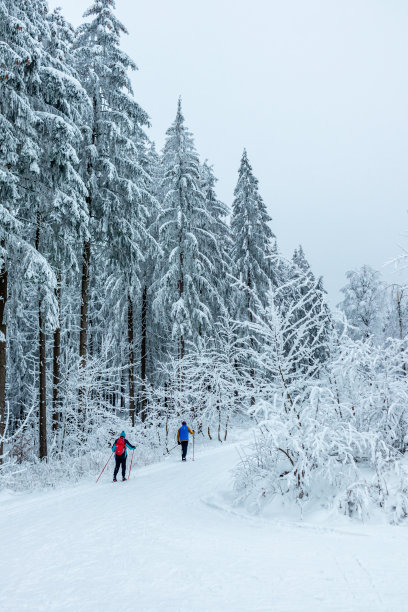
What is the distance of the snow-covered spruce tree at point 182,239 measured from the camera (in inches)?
853

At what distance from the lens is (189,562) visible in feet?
17.3

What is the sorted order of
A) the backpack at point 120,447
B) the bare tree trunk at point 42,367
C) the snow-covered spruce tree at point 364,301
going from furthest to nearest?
1. the snow-covered spruce tree at point 364,301
2. the bare tree trunk at point 42,367
3. the backpack at point 120,447

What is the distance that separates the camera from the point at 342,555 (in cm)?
522

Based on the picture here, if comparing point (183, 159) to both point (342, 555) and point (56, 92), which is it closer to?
point (56, 92)

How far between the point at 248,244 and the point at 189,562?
21.9 metres

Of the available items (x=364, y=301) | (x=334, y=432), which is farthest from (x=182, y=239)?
(x=334, y=432)

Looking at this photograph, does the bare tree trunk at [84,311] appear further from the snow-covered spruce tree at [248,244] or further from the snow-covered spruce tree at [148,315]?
the snow-covered spruce tree at [248,244]

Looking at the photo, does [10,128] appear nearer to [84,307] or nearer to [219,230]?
[84,307]

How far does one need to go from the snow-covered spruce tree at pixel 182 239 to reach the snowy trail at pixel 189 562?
13850 mm

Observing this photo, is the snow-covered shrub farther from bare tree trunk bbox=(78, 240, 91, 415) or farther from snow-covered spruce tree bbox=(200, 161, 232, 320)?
snow-covered spruce tree bbox=(200, 161, 232, 320)

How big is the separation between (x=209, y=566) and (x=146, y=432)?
12188 millimetres

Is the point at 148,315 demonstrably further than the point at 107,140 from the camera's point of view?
Yes

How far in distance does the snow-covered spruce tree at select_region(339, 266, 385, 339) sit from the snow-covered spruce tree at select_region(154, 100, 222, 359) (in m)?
12.6

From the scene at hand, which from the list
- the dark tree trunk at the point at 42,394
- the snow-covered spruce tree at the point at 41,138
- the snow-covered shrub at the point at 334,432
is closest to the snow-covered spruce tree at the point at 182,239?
the dark tree trunk at the point at 42,394
